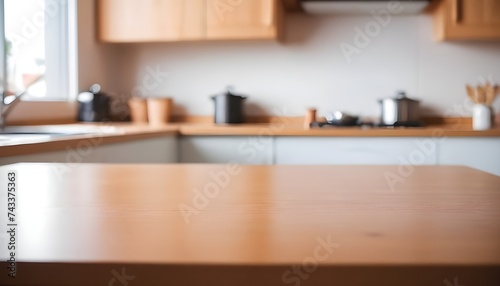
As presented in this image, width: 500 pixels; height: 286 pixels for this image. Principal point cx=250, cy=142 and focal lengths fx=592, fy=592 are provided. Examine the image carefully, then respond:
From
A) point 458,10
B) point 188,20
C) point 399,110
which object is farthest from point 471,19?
point 188,20

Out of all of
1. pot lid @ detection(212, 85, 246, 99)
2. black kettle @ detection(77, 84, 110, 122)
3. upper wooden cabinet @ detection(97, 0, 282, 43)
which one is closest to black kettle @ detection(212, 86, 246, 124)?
pot lid @ detection(212, 85, 246, 99)

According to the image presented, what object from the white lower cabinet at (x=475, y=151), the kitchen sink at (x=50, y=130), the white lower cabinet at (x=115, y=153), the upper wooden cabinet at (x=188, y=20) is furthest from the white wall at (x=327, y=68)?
the kitchen sink at (x=50, y=130)

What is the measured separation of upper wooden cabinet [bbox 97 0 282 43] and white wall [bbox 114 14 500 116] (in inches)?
11.6

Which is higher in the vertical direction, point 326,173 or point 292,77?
point 292,77

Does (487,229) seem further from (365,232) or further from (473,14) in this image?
(473,14)

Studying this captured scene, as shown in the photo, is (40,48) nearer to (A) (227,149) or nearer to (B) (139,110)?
(B) (139,110)

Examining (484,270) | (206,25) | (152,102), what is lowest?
(484,270)

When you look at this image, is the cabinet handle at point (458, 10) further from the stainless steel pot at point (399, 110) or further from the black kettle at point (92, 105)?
the black kettle at point (92, 105)

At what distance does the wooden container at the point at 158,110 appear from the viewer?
3.12m

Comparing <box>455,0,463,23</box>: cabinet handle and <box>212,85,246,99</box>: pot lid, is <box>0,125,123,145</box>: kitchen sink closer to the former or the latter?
<box>212,85,246,99</box>: pot lid

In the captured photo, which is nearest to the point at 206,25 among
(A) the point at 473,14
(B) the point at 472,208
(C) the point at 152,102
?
(C) the point at 152,102

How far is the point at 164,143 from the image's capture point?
100.0 inches

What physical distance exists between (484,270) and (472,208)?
229 mm

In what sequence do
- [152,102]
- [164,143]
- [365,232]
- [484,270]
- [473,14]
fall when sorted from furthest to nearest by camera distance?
1. [152,102]
2. [473,14]
3. [164,143]
4. [365,232]
5. [484,270]
